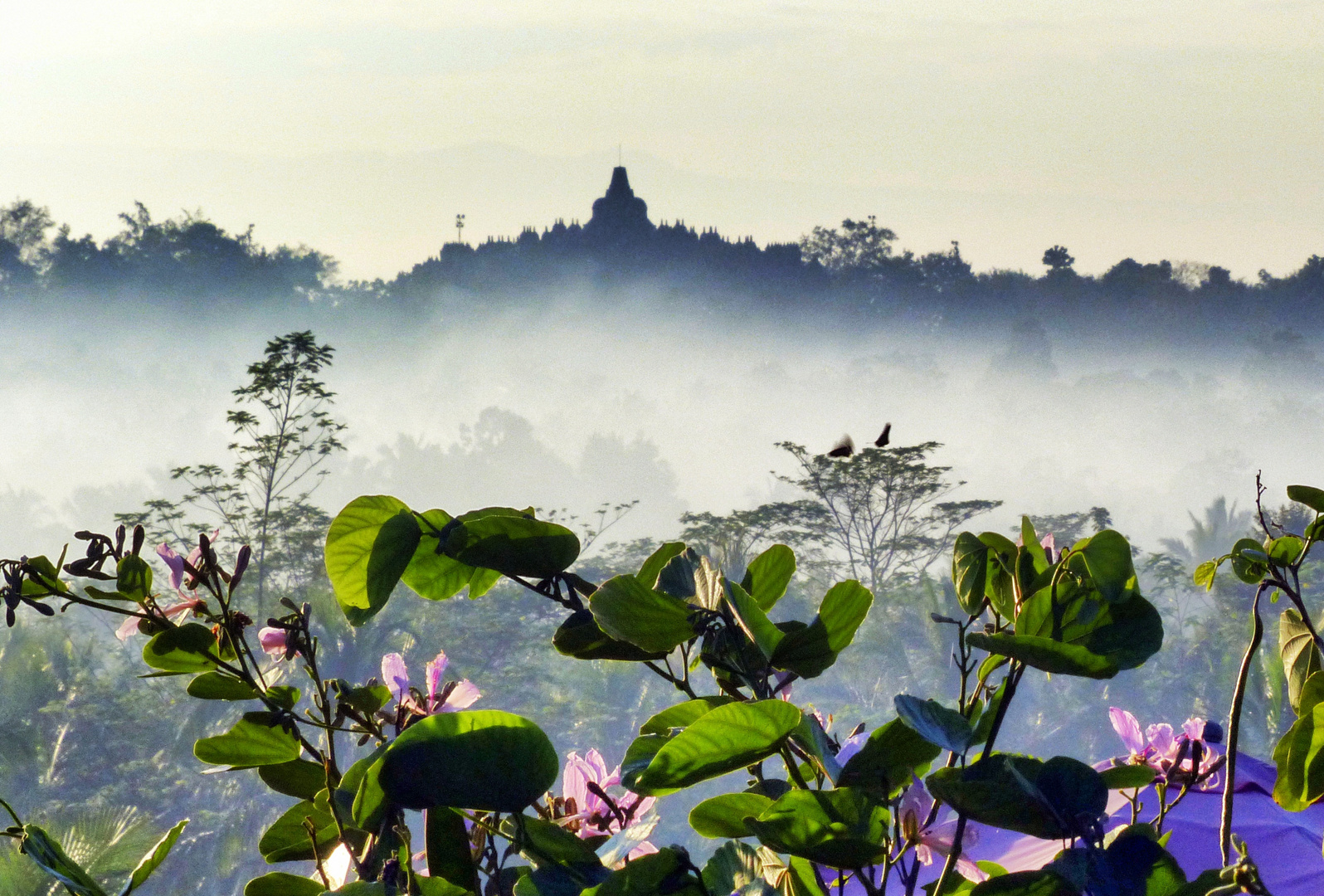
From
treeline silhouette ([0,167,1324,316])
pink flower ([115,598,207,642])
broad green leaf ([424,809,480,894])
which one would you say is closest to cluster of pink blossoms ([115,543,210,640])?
pink flower ([115,598,207,642])

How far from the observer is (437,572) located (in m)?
0.32

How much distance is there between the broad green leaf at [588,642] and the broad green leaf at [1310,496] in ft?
0.67

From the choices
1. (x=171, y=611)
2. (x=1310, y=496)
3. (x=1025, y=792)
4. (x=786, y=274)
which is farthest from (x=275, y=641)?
(x=786, y=274)

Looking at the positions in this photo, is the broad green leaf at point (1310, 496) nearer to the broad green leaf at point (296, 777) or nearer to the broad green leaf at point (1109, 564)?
the broad green leaf at point (1109, 564)

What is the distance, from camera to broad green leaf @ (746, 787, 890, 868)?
252 mm

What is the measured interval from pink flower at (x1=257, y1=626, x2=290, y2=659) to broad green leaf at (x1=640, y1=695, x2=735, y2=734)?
125 mm

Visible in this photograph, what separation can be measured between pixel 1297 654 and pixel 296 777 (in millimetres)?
322

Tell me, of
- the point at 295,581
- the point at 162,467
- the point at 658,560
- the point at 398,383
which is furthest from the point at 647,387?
the point at 658,560

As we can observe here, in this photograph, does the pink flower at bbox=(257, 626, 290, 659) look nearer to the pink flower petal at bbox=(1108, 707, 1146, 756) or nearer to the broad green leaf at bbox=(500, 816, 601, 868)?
the broad green leaf at bbox=(500, 816, 601, 868)

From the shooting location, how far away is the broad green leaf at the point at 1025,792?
9.8 inches

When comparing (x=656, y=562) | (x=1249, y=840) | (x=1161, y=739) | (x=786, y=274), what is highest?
(x=786, y=274)

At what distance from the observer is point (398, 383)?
1077 inches

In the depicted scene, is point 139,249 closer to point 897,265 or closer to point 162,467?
point 162,467

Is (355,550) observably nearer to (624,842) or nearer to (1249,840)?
(624,842)
